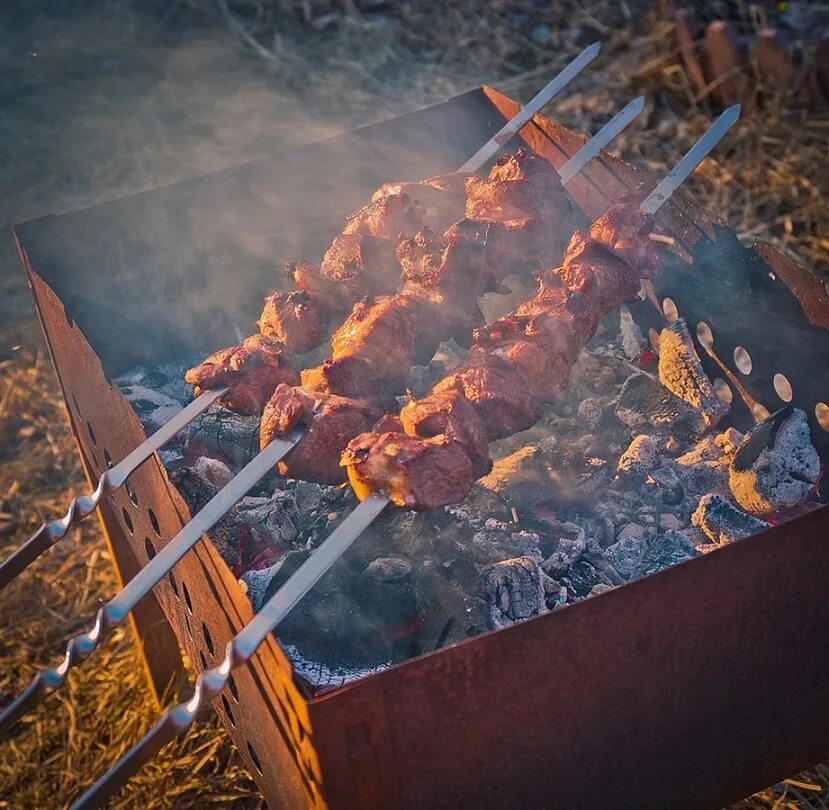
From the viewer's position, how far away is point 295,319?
8.73ft

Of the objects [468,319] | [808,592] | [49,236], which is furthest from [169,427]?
[808,592]

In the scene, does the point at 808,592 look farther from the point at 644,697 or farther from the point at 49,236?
the point at 49,236

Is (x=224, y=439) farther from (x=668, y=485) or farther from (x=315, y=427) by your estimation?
(x=668, y=485)

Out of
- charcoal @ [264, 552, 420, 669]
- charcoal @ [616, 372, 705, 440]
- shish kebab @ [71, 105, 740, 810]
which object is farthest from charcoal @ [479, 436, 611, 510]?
charcoal @ [264, 552, 420, 669]

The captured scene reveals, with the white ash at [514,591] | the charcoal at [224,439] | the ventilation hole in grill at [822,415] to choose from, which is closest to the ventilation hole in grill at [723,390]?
the ventilation hole in grill at [822,415]

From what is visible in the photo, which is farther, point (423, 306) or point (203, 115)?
point (203, 115)

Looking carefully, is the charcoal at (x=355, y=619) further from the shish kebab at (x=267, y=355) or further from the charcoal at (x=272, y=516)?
the shish kebab at (x=267, y=355)

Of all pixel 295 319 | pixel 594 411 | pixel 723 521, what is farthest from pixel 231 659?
pixel 594 411

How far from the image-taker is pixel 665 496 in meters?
2.60

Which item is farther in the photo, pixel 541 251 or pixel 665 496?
pixel 541 251

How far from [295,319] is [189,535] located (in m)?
1.00

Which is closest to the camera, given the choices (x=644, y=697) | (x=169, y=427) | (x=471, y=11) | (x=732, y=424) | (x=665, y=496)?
(x=644, y=697)

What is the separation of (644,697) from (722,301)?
4.26ft

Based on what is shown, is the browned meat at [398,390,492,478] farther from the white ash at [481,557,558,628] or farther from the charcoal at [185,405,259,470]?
the charcoal at [185,405,259,470]
